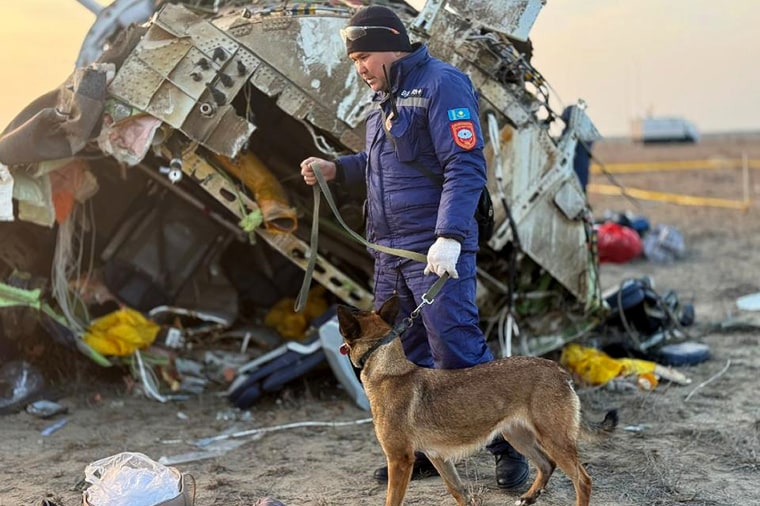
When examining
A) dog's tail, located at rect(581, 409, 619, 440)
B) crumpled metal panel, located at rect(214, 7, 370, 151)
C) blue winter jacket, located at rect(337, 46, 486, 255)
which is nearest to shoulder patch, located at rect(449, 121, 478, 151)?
blue winter jacket, located at rect(337, 46, 486, 255)

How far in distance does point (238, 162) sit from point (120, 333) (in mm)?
1578

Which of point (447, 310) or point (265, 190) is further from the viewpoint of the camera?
point (265, 190)

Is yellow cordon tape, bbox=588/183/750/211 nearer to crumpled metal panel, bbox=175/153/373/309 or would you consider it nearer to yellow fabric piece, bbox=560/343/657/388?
yellow fabric piece, bbox=560/343/657/388

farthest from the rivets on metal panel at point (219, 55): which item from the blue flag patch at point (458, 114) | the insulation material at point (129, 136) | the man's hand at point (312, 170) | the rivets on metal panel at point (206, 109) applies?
the blue flag patch at point (458, 114)

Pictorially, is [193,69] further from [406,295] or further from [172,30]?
[406,295]

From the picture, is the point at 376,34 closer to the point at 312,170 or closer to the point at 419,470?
the point at 312,170

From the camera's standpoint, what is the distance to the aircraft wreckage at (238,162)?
5.26m

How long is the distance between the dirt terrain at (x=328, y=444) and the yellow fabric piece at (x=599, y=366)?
159mm

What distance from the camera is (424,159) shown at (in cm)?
397

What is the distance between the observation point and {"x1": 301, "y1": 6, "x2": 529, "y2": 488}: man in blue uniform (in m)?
3.74

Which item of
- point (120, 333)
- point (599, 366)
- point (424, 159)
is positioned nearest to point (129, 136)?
point (120, 333)

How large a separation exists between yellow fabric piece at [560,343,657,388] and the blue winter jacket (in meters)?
2.56

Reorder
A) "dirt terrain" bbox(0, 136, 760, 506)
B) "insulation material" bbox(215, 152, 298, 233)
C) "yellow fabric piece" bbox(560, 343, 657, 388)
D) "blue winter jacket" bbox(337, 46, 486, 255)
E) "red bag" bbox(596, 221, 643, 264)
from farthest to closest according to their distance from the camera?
"red bag" bbox(596, 221, 643, 264) < "yellow fabric piece" bbox(560, 343, 657, 388) < "insulation material" bbox(215, 152, 298, 233) < "dirt terrain" bbox(0, 136, 760, 506) < "blue winter jacket" bbox(337, 46, 486, 255)

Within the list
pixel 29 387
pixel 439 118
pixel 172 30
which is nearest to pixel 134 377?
pixel 29 387
